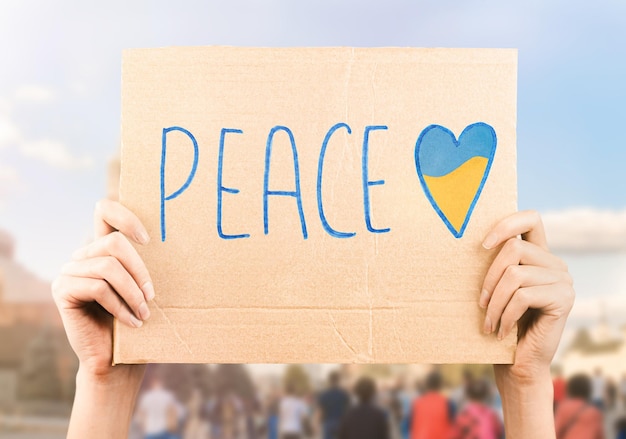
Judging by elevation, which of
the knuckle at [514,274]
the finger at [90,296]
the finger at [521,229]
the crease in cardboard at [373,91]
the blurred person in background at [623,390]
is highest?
the crease in cardboard at [373,91]

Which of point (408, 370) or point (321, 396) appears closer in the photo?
point (321, 396)

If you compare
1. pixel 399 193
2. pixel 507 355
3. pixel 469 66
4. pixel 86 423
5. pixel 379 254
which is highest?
pixel 469 66

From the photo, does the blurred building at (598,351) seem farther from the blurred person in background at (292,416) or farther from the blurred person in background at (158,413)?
the blurred person in background at (158,413)

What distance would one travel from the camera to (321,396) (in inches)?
185

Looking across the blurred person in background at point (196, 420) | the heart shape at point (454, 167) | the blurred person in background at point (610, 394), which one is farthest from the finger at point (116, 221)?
the blurred person in background at point (610, 394)

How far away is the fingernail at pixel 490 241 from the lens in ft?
3.48

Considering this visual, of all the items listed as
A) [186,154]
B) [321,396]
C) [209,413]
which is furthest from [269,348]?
[209,413]

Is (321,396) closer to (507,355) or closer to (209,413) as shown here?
(209,413)

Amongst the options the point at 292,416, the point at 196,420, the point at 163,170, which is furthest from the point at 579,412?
the point at 196,420

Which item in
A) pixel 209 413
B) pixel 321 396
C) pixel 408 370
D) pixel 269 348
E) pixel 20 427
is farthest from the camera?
pixel 20 427

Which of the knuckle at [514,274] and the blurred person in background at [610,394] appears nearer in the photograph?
the knuckle at [514,274]

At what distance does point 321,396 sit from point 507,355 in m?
3.79

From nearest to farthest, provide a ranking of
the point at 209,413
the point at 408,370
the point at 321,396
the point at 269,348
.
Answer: the point at 269,348
the point at 321,396
the point at 209,413
the point at 408,370

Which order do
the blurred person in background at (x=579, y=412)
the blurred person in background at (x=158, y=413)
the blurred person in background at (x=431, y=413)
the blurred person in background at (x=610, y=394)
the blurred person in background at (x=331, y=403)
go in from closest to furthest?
the blurred person in background at (x=579, y=412) → the blurred person in background at (x=431, y=413) → the blurred person in background at (x=158, y=413) → the blurred person in background at (x=331, y=403) → the blurred person in background at (x=610, y=394)
